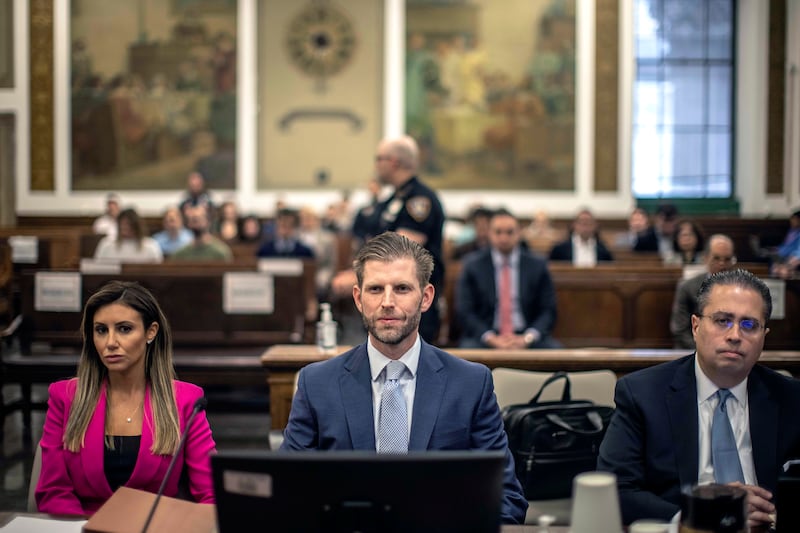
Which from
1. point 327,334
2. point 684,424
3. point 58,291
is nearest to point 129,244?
point 58,291

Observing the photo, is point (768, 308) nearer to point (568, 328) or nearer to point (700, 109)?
point (568, 328)

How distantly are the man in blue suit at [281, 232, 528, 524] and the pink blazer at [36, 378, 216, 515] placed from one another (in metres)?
0.35

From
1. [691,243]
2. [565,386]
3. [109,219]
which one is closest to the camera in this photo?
[565,386]

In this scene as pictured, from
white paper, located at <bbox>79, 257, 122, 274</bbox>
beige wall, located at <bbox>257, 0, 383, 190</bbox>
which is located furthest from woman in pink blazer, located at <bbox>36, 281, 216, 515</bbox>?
beige wall, located at <bbox>257, 0, 383, 190</bbox>

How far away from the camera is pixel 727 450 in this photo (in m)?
2.79

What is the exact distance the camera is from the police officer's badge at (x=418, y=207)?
229 inches

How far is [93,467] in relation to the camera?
2887mm

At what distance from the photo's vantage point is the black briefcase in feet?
12.5

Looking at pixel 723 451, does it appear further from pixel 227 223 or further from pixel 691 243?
pixel 227 223

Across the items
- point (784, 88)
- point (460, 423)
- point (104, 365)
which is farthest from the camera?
point (784, 88)

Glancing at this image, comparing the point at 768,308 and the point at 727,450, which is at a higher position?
the point at 768,308

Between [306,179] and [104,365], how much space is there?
13.8m

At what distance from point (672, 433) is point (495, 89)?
14.3 m

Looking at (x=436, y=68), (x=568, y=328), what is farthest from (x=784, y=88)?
(x=568, y=328)
